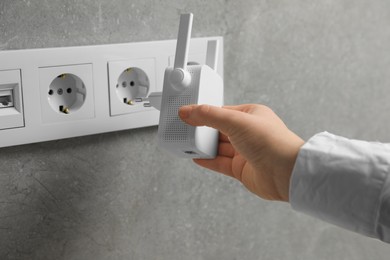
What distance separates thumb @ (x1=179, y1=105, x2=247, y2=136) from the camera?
0.57m

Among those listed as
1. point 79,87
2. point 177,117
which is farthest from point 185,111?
point 79,87

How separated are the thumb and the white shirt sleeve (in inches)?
2.5

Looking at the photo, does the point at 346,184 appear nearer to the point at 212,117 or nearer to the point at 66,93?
the point at 212,117

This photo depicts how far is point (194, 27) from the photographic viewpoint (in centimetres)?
71

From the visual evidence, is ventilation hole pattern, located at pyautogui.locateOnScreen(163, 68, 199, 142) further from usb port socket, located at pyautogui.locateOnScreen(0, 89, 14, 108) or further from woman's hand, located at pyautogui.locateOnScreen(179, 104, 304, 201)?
usb port socket, located at pyautogui.locateOnScreen(0, 89, 14, 108)

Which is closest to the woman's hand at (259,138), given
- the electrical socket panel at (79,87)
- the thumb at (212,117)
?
the thumb at (212,117)

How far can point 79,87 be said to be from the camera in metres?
0.62

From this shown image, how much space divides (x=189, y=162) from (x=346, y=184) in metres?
0.24

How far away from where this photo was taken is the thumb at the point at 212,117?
1.86ft

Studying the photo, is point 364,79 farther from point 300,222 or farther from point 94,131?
point 94,131

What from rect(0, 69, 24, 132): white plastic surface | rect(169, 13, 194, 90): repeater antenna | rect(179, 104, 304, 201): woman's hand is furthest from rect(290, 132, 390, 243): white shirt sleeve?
rect(0, 69, 24, 132): white plastic surface

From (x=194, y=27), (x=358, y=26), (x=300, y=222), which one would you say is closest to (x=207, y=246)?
(x=300, y=222)

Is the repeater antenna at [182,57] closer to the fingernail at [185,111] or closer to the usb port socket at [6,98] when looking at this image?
the fingernail at [185,111]

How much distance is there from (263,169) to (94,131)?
0.57 feet
